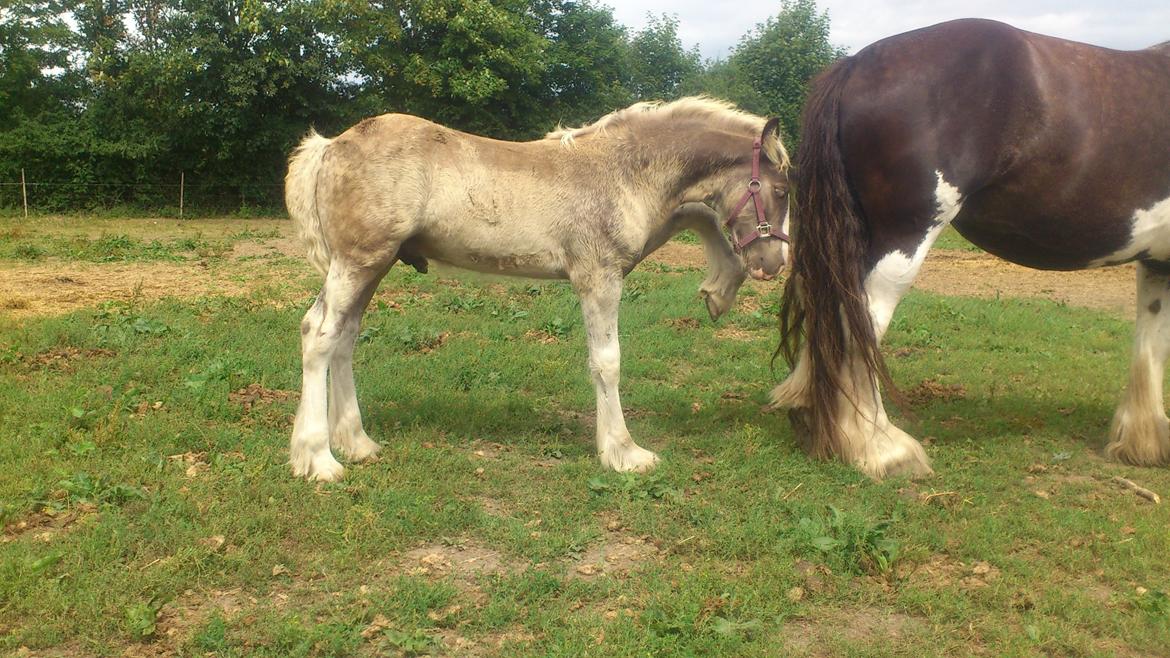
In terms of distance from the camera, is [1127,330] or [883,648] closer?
[883,648]

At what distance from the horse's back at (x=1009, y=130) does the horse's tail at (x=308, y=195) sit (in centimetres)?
305

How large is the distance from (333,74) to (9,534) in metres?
25.4

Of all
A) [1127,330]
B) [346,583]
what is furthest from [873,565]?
[1127,330]

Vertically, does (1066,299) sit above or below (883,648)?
above

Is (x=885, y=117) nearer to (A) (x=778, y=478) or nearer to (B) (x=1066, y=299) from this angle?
(A) (x=778, y=478)

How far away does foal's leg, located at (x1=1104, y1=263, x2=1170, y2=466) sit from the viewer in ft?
17.8

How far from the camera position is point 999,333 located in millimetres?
8953

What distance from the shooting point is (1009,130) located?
477 cm

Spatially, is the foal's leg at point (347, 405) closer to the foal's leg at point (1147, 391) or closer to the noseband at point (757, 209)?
the noseband at point (757, 209)

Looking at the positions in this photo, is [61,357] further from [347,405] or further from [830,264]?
[830,264]

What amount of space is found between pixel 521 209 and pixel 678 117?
45.6 inches

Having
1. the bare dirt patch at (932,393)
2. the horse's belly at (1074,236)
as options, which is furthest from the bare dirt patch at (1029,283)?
the horse's belly at (1074,236)

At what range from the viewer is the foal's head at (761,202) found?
4.98 meters

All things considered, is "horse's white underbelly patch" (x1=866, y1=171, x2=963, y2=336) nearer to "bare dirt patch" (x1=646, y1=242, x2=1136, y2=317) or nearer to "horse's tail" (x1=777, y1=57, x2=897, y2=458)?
"horse's tail" (x1=777, y1=57, x2=897, y2=458)
